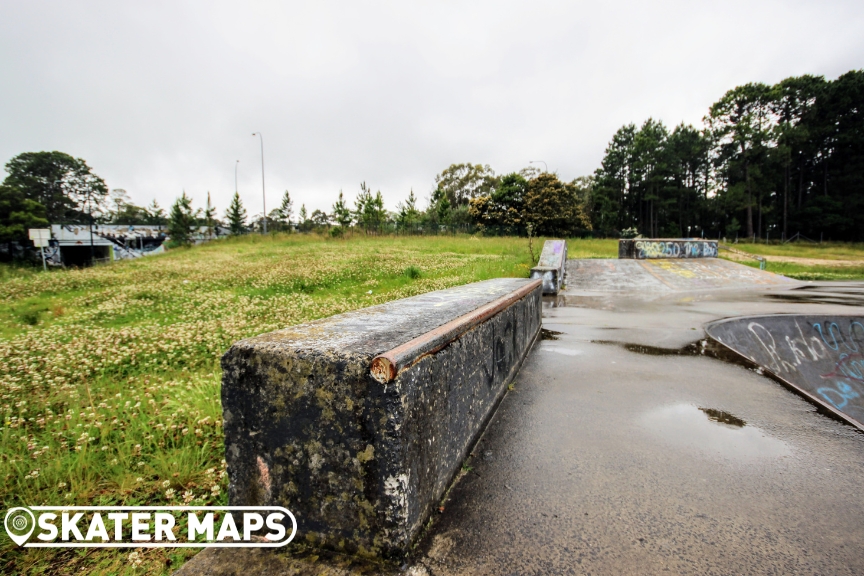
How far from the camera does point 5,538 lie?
1.92 meters

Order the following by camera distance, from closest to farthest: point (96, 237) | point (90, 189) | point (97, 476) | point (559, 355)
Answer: point (97, 476) < point (559, 355) < point (96, 237) < point (90, 189)

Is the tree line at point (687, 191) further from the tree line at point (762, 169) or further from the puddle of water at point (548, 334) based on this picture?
the puddle of water at point (548, 334)

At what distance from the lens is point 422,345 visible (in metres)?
1.67

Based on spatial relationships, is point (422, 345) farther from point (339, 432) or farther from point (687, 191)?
point (687, 191)

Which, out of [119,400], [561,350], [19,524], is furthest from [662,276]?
[19,524]

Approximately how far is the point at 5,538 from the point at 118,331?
4.57 meters

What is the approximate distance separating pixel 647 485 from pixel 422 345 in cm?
156

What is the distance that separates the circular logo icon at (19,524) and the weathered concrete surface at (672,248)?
22.4m

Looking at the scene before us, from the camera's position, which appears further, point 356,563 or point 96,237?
point 96,237

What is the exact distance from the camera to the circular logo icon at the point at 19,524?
190 centimetres

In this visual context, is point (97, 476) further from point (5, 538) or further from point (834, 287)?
point (834, 287)

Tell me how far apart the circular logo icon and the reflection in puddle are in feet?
12.1

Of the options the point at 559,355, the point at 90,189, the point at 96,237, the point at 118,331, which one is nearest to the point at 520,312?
the point at 559,355

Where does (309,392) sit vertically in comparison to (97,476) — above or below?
above
